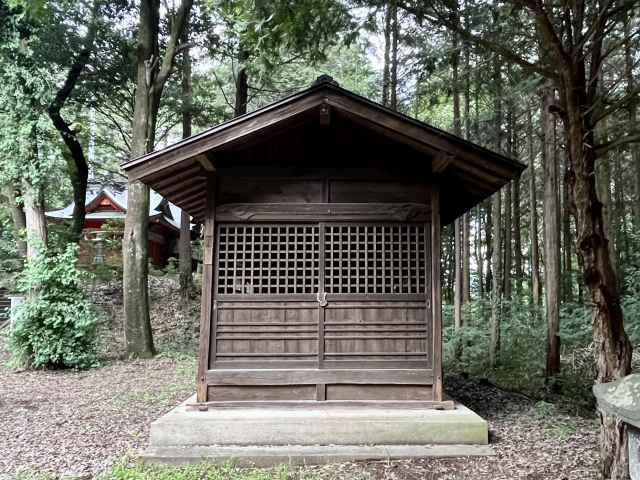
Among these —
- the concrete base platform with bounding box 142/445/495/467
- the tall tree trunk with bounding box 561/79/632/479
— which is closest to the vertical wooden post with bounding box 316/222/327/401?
the concrete base platform with bounding box 142/445/495/467

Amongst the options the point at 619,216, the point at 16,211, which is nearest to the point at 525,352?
the point at 619,216

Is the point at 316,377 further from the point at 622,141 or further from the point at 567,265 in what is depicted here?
the point at 567,265

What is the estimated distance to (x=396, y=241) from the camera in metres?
5.38

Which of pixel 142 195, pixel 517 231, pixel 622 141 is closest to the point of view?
pixel 622 141

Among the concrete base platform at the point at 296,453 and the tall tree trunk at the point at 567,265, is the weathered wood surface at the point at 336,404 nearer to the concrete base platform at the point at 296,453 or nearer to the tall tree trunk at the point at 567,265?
the concrete base platform at the point at 296,453

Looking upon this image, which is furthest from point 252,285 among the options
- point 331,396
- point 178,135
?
point 178,135

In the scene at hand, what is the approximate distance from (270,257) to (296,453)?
2091 millimetres

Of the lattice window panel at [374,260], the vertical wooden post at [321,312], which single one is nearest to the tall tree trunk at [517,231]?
the lattice window panel at [374,260]

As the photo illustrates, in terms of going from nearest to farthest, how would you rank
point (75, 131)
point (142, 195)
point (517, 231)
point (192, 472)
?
point (192, 472) → point (142, 195) → point (75, 131) → point (517, 231)

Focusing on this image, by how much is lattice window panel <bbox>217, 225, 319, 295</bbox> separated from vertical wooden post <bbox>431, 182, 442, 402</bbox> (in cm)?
134

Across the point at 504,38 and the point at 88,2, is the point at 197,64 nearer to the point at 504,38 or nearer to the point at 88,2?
the point at 88,2

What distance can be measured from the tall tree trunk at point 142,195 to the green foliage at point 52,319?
2.93 ft

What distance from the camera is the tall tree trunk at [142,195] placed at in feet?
32.0

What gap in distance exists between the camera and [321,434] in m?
4.70
